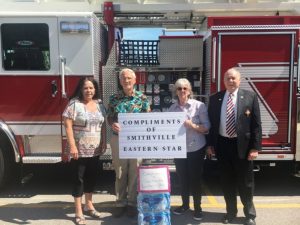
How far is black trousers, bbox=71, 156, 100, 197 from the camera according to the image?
4.65 metres

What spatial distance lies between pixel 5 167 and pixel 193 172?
255 cm

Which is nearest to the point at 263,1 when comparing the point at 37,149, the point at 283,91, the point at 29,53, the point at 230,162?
the point at 283,91

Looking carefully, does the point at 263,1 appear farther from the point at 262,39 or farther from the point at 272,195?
the point at 272,195

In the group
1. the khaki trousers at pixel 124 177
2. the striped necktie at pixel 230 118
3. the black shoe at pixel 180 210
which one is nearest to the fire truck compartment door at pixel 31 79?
the khaki trousers at pixel 124 177

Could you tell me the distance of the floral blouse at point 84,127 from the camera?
4.51 metres

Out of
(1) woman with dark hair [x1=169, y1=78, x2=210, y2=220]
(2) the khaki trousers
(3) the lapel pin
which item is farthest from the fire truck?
(3) the lapel pin

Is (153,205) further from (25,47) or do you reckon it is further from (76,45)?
(25,47)

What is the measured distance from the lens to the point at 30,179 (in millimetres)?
6445

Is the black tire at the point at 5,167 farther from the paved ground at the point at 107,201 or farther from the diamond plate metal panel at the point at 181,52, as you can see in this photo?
the diamond plate metal panel at the point at 181,52

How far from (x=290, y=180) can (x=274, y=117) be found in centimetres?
154

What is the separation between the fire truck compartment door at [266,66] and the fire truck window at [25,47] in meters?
2.26

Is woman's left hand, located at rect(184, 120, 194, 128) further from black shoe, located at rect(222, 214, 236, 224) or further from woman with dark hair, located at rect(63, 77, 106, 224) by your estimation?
black shoe, located at rect(222, 214, 236, 224)

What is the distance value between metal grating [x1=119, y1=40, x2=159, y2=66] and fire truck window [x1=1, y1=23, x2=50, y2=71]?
1170 mm

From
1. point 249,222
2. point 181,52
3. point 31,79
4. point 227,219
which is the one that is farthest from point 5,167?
point 249,222
